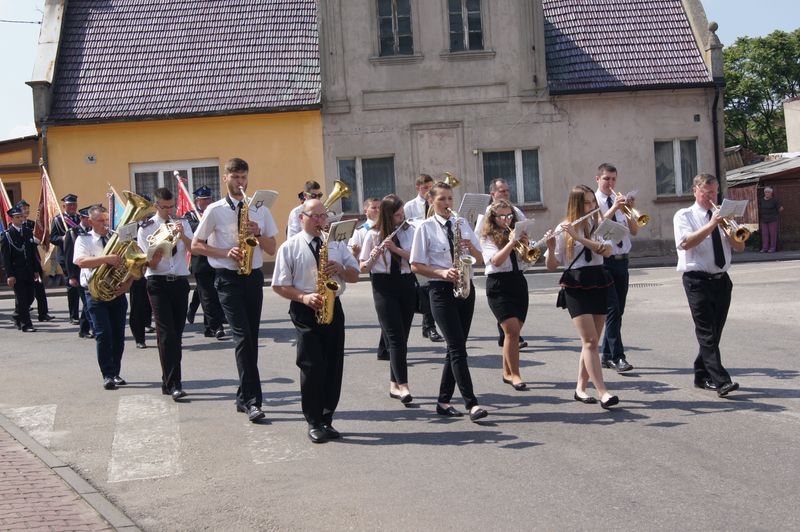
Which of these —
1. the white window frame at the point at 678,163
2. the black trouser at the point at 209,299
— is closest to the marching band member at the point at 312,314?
the black trouser at the point at 209,299

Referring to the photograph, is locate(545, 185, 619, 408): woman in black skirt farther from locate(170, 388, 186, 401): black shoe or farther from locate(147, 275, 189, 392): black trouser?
locate(170, 388, 186, 401): black shoe

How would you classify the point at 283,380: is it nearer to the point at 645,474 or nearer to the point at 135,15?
the point at 645,474

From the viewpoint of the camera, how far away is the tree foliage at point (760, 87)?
50938 mm

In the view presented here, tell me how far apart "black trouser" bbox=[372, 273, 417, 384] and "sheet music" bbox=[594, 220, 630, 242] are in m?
1.80

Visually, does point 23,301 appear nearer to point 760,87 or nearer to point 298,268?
point 298,268

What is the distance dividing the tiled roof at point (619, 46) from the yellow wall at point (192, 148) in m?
6.82

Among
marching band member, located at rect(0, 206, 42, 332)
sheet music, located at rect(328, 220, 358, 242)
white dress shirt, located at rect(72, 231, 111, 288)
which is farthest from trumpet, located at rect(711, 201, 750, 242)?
marching band member, located at rect(0, 206, 42, 332)

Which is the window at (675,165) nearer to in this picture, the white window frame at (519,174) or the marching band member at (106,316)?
the white window frame at (519,174)

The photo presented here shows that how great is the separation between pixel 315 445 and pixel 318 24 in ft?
69.0

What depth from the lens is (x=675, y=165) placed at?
28.1 metres

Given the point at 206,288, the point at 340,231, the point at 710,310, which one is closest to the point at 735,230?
the point at 710,310

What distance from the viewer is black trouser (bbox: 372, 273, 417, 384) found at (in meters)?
9.37

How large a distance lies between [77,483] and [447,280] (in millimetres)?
3344

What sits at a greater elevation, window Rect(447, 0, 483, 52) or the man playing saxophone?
window Rect(447, 0, 483, 52)
